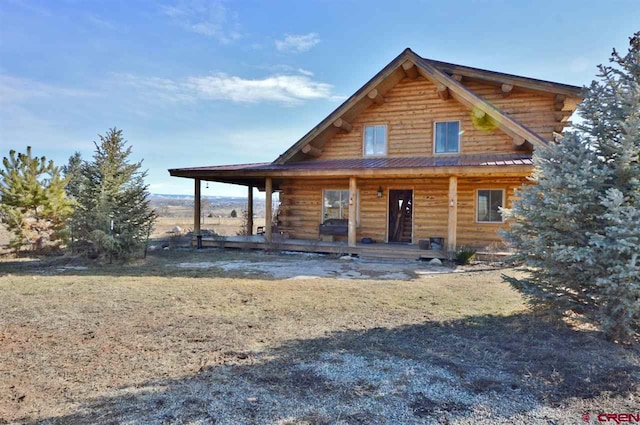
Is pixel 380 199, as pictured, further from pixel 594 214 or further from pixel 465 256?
pixel 594 214

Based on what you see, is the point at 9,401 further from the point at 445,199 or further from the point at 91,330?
the point at 445,199

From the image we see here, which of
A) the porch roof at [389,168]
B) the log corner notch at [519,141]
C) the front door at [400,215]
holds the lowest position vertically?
the front door at [400,215]

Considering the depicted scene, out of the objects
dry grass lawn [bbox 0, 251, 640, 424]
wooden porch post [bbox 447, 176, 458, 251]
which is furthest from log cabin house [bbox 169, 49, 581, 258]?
dry grass lawn [bbox 0, 251, 640, 424]

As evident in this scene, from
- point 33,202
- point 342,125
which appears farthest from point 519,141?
point 33,202

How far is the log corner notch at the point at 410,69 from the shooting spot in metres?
13.1

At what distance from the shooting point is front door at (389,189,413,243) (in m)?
14.8

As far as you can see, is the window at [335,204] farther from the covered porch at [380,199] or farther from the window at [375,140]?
the window at [375,140]

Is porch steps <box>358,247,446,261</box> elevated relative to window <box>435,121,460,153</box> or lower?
lower

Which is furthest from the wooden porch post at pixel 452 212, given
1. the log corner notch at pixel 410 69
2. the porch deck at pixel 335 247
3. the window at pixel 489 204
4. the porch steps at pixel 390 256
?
the log corner notch at pixel 410 69

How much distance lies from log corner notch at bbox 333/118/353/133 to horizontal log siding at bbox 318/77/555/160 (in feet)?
0.59

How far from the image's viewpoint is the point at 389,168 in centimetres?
1137

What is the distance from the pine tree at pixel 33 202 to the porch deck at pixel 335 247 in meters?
4.89

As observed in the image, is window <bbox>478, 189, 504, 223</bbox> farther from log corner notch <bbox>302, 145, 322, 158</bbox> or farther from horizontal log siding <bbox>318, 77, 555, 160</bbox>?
log corner notch <bbox>302, 145, 322, 158</bbox>

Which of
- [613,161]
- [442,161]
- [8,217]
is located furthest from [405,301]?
[8,217]
